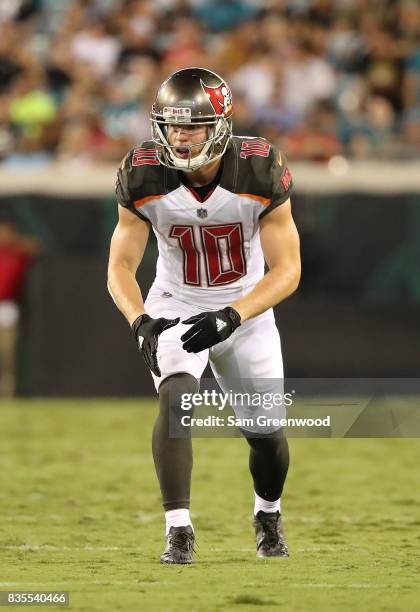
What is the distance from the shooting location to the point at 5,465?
→ 866 centimetres

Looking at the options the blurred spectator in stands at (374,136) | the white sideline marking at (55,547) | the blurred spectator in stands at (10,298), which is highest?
the blurred spectator in stands at (374,136)

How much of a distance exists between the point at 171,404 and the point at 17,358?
6.93m

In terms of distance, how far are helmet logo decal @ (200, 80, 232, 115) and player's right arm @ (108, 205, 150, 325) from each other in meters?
0.53

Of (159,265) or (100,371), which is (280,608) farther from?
(100,371)

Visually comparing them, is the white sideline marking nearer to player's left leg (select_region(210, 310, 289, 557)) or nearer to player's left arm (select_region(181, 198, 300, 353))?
player's left leg (select_region(210, 310, 289, 557))

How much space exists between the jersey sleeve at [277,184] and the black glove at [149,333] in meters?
0.61

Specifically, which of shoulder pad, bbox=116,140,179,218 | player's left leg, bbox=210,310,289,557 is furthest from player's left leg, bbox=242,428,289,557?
shoulder pad, bbox=116,140,179,218

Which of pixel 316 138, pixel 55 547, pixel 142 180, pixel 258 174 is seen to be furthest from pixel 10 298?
pixel 258 174

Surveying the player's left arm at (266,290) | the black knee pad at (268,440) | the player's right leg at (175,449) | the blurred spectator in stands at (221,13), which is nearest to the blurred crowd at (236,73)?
the blurred spectator in stands at (221,13)

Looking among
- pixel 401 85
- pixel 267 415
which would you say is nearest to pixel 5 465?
pixel 267 415

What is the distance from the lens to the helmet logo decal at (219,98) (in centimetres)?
533

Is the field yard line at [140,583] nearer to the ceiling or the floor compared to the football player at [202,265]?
nearer to the floor

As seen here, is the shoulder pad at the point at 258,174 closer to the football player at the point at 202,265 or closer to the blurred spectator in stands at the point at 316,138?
the football player at the point at 202,265

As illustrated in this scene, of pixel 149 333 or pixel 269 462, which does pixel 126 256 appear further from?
pixel 269 462
